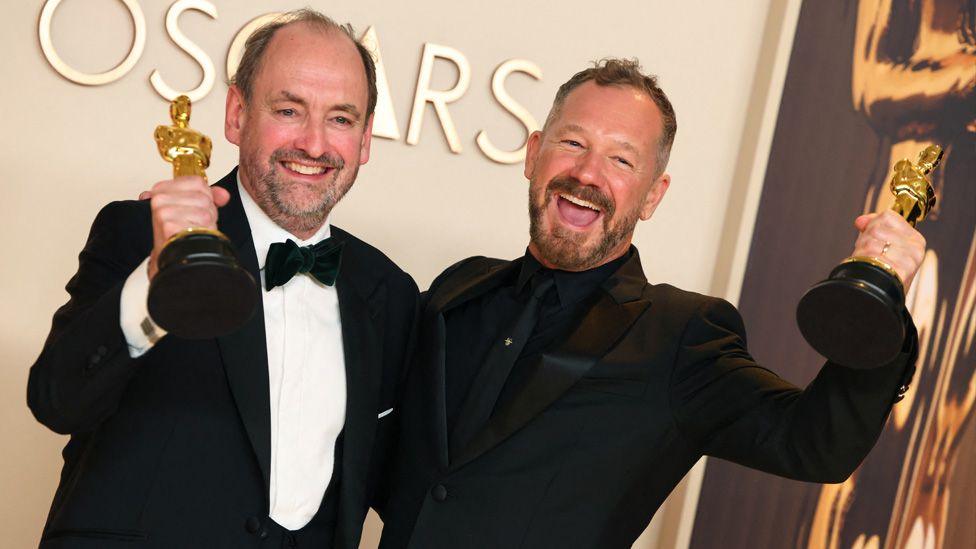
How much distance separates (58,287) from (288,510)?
67.5 inches

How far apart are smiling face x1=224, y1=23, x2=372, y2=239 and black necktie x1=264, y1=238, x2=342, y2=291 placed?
0.08 m

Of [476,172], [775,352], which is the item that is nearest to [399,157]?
[476,172]

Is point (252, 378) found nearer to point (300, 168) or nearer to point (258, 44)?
point (300, 168)

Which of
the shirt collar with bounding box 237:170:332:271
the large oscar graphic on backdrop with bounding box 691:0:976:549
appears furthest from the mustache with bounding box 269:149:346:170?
the large oscar graphic on backdrop with bounding box 691:0:976:549

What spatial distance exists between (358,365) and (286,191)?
1.33 ft

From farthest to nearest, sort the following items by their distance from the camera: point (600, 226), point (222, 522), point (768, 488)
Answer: point (768, 488)
point (600, 226)
point (222, 522)

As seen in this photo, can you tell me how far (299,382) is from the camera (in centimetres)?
224

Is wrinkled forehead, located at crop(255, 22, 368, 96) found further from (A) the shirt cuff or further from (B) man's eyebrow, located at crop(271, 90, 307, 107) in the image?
(A) the shirt cuff

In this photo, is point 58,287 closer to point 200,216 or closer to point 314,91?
point 314,91

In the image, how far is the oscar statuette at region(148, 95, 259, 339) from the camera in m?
1.55

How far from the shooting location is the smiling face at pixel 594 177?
8.16 feet

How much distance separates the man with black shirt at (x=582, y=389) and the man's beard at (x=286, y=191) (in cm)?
39

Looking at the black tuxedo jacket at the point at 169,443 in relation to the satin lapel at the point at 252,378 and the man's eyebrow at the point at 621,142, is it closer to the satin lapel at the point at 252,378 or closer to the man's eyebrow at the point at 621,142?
the satin lapel at the point at 252,378

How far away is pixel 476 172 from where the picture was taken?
3.81m
